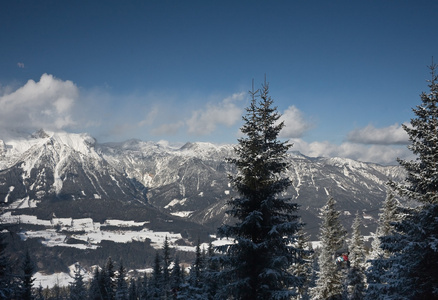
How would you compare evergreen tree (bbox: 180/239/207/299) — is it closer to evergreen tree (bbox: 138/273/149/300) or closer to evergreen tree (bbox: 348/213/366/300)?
evergreen tree (bbox: 348/213/366/300)

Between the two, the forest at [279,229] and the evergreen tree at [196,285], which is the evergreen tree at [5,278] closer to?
the forest at [279,229]

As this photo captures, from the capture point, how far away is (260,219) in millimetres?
16688

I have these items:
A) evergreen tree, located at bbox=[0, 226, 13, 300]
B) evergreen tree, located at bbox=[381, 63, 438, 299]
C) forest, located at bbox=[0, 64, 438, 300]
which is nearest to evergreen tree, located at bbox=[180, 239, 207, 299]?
forest, located at bbox=[0, 64, 438, 300]

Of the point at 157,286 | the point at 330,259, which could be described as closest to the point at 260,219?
the point at 330,259

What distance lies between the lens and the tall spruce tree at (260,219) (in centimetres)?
1608

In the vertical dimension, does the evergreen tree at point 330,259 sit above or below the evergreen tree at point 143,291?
above

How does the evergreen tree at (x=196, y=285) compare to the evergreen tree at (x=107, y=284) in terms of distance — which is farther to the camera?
the evergreen tree at (x=107, y=284)

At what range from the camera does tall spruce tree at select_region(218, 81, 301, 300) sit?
16078 mm

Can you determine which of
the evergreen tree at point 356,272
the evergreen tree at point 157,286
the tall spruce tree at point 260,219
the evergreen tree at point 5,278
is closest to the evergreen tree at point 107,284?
the evergreen tree at point 157,286

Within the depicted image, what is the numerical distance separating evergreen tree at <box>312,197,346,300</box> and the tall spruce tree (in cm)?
2631

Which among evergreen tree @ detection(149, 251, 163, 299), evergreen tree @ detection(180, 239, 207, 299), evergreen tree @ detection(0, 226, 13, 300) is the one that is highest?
evergreen tree @ detection(0, 226, 13, 300)

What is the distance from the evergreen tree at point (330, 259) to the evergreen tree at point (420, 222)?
24058mm

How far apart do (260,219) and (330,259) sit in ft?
98.0

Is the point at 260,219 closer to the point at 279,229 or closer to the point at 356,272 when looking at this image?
the point at 279,229
